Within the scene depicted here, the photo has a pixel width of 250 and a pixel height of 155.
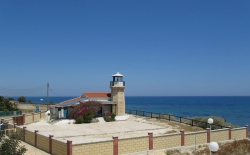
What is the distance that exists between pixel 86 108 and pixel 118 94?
5221 mm

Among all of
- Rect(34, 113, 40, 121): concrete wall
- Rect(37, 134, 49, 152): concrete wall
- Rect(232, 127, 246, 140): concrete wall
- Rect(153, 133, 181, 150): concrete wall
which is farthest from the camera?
Rect(34, 113, 40, 121): concrete wall

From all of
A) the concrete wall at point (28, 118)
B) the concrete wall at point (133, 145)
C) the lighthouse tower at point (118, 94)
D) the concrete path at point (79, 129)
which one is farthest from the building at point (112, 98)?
the concrete wall at point (133, 145)

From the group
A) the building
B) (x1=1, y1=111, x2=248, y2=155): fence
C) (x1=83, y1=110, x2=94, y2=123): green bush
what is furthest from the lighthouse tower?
(x1=1, y1=111, x2=248, y2=155): fence

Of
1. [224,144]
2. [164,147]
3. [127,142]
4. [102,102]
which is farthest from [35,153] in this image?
[102,102]

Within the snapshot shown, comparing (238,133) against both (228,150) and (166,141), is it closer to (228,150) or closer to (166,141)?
(228,150)

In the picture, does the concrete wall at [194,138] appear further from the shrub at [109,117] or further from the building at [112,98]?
the building at [112,98]

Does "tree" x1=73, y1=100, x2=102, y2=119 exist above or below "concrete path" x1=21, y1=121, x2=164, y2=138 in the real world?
above

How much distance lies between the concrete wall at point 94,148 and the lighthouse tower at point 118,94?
19708mm

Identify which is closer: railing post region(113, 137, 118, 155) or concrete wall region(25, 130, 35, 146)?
railing post region(113, 137, 118, 155)

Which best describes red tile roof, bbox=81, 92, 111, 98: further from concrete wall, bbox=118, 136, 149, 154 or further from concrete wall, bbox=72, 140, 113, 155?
concrete wall, bbox=72, 140, 113, 155

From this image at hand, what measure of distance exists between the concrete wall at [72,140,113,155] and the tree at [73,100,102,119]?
16511mm

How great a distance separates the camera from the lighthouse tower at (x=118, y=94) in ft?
111

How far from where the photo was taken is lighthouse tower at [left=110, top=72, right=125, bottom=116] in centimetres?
3378

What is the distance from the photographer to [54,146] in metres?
14.5
